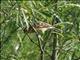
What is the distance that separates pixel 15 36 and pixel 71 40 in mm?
378

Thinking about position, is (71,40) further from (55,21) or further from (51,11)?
(51,11)

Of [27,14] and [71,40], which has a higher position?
[27,14]

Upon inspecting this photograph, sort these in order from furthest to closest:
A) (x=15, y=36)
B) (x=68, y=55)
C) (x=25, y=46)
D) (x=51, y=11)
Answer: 1. (x=25, y=46)
2. (x=68, y=55)
3. (x=15, y=36)
4. (x=51, y=11)

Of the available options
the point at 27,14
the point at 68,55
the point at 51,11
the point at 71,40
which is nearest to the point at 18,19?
the point at 27,14

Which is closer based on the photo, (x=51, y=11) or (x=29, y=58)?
(x=51, y=11)

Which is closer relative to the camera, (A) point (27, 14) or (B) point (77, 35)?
(A) point (27, 14)

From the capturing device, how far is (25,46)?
2.43 metres

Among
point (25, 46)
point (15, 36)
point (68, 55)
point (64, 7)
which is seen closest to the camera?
point (64, 7)

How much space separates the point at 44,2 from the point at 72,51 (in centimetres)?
45

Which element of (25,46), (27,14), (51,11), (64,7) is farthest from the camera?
(25,46)

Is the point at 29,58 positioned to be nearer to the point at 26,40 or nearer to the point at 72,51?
the point at 26,40

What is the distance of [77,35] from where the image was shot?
206 centimetres

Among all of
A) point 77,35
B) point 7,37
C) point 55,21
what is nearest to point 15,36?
point 7,37

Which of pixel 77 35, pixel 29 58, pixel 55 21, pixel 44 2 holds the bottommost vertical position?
pixel 29 58
